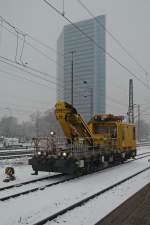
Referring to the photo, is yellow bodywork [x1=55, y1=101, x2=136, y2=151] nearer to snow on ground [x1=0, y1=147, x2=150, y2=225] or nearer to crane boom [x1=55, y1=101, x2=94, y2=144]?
crane boom [x1=55, y1=101, x2=94, y2=144]

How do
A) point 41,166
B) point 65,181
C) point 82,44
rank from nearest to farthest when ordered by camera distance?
point 65,181 → point 41,166 → point 82,44

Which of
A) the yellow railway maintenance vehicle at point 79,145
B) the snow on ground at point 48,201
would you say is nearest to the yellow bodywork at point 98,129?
the yellow railway maintenance vehicle at point 79,145

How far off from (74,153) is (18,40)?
264 inches

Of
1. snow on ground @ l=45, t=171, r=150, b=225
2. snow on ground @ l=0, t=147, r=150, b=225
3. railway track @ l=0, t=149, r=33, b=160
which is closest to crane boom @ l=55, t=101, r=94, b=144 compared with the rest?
snow on ground @ l=0, t=147, r=150, b=225

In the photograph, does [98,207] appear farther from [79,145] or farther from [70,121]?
[70,121]

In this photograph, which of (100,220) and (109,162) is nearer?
(100,220)

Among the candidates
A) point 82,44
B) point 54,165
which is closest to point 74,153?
point 54,165

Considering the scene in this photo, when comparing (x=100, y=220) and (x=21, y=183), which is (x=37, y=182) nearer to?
(x=21, y=183)

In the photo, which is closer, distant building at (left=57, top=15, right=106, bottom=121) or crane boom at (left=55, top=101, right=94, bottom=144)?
crane boom at (left=55, top=101, right=94, bottom=144)

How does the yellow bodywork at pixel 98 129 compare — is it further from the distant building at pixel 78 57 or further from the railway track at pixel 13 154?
the distant building at pixel 78 57

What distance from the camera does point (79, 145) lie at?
1516 centimetres

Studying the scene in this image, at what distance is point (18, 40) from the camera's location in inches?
661

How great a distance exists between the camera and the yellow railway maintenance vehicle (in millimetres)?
14139

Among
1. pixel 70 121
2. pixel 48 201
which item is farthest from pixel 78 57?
pixel 48 201
